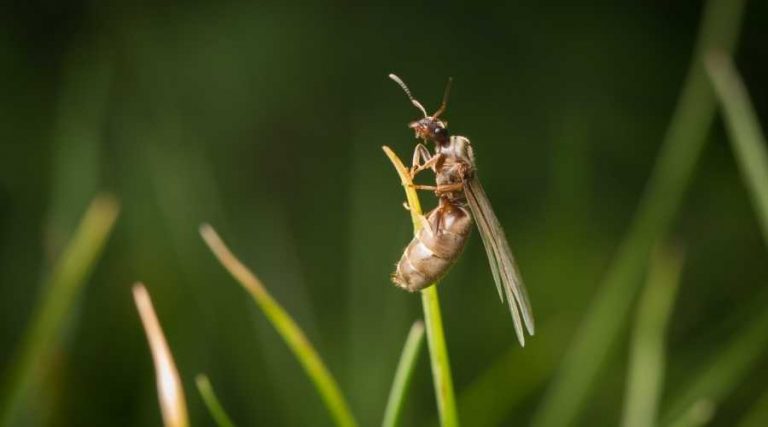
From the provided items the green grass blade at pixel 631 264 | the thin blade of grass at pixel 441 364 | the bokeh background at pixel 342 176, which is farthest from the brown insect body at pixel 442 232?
the bokeh background at pixel 342 176

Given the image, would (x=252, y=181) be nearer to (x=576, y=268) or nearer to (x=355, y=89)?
(x=355, y=89)

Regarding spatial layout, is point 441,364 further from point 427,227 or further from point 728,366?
point 728,366

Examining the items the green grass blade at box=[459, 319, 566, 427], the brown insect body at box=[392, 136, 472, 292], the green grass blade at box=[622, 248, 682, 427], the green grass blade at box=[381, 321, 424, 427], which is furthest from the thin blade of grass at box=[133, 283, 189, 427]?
the green grass blade at box=[459, 319, 566, 427]

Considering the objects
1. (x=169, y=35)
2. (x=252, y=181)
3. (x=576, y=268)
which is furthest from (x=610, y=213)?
(x=169, y=35)

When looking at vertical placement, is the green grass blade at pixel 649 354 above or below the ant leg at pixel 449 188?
below

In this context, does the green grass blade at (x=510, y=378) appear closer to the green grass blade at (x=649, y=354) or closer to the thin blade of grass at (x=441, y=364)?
the green grass blade at (x=649, y=354)

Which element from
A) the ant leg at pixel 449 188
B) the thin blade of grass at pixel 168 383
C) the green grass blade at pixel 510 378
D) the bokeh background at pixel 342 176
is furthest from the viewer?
the bokeh background at pixel 342 176
